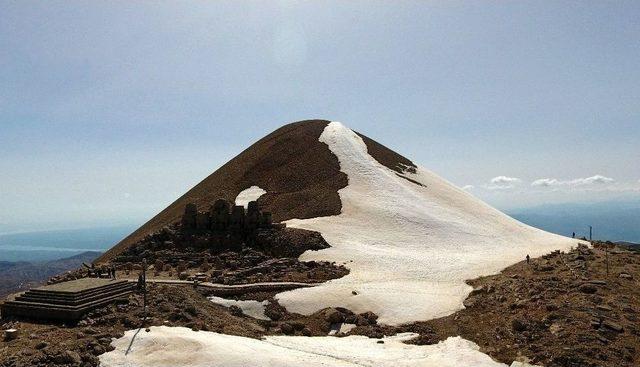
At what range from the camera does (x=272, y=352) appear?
2080cm

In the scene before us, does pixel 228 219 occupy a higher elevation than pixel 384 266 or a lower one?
higher

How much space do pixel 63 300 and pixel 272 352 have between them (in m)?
11.5

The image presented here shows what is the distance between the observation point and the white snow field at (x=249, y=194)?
172ft

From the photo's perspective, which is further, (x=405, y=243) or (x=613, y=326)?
(x=405, y=243)

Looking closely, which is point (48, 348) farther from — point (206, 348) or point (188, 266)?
point (188, 266)

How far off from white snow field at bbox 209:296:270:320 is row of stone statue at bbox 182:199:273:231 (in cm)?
1371

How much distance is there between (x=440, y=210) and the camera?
5278 centimetres

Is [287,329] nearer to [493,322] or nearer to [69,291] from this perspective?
[493,322]

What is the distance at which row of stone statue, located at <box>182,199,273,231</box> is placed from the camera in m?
42.7

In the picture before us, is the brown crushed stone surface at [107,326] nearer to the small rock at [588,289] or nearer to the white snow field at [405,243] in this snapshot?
the white snow field at [405,243]

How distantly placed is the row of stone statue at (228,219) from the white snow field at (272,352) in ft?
62.5

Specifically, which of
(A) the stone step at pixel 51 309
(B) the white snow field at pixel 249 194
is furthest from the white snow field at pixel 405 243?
(A) the stone step at pixel 51 309

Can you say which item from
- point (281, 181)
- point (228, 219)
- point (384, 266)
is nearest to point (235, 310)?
point (384, 266)

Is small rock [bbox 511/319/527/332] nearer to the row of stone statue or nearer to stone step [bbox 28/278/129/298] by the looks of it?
stone step [bbox 28/278/129/298]
